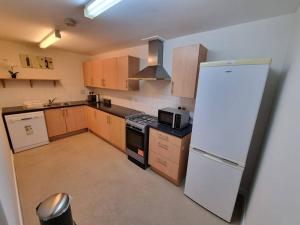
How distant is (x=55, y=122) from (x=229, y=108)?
3863mm

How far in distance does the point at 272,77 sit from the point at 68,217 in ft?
8.78

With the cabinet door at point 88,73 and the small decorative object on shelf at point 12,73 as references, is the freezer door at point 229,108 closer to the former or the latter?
the cabinet door at point 88,73

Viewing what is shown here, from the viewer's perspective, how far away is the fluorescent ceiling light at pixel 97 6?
119cm

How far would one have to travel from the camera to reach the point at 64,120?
3.49 meters

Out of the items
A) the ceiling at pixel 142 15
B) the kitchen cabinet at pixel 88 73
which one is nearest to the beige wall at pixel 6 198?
the ceiling at pixel 142 15

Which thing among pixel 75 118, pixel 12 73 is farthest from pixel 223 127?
pixel 12 73

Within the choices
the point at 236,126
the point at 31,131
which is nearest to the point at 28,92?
the point at 31,131

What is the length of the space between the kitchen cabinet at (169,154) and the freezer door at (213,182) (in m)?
0.20

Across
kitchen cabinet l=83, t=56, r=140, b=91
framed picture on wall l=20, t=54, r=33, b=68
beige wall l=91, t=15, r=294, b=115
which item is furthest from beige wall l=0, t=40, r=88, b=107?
beige wall l=91, t=15, r=294, b=115

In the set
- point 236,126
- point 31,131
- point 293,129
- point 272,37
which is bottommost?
point 31,131

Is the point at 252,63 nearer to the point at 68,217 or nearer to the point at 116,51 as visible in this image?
the point at 68,217

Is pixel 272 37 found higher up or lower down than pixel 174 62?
higher up

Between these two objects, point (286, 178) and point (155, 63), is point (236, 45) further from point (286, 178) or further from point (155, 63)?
point (286, 178)

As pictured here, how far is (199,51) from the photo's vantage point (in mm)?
1787
